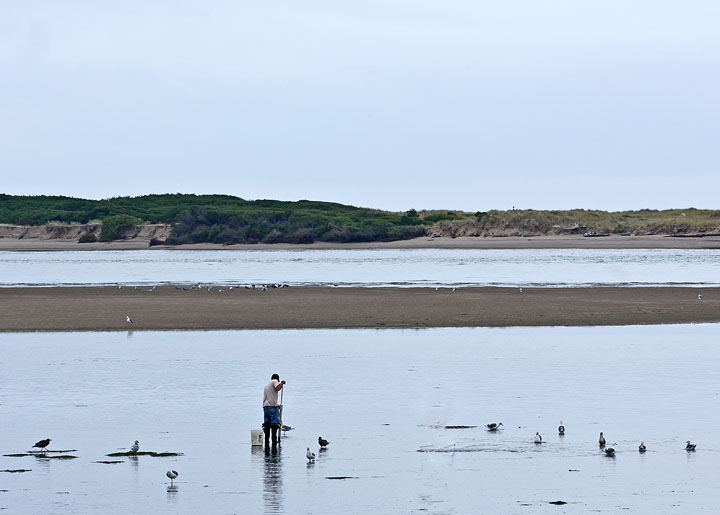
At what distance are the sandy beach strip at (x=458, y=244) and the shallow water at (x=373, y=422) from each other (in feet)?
251

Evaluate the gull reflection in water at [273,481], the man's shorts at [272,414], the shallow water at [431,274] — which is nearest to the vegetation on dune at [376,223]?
the shallow water at [431,274]

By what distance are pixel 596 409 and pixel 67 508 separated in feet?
34.6

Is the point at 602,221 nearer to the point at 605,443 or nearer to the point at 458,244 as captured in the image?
the point at 458,244

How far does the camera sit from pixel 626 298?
43000mm

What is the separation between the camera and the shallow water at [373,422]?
1434 cm

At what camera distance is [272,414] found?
685 inches

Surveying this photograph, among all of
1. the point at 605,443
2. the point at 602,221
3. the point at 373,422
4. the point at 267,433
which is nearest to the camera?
the point at 605,443

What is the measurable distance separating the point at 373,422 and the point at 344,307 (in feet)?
69.4

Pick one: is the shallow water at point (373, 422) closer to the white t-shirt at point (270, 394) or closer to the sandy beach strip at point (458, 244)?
the white t-shirt at point (270, 394)

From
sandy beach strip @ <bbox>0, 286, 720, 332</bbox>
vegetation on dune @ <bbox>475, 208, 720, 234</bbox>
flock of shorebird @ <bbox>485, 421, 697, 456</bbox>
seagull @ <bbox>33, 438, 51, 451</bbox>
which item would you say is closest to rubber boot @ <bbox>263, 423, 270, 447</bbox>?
seagull @ <bbox>33, 438, 51, 451</bbox>

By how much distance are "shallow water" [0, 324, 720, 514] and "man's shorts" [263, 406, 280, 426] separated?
0.51 m

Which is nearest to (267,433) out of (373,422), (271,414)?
(271,414)

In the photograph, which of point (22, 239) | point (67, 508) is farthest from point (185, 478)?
point (22, 239)

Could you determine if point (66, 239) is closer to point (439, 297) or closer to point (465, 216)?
point (465, 216)
